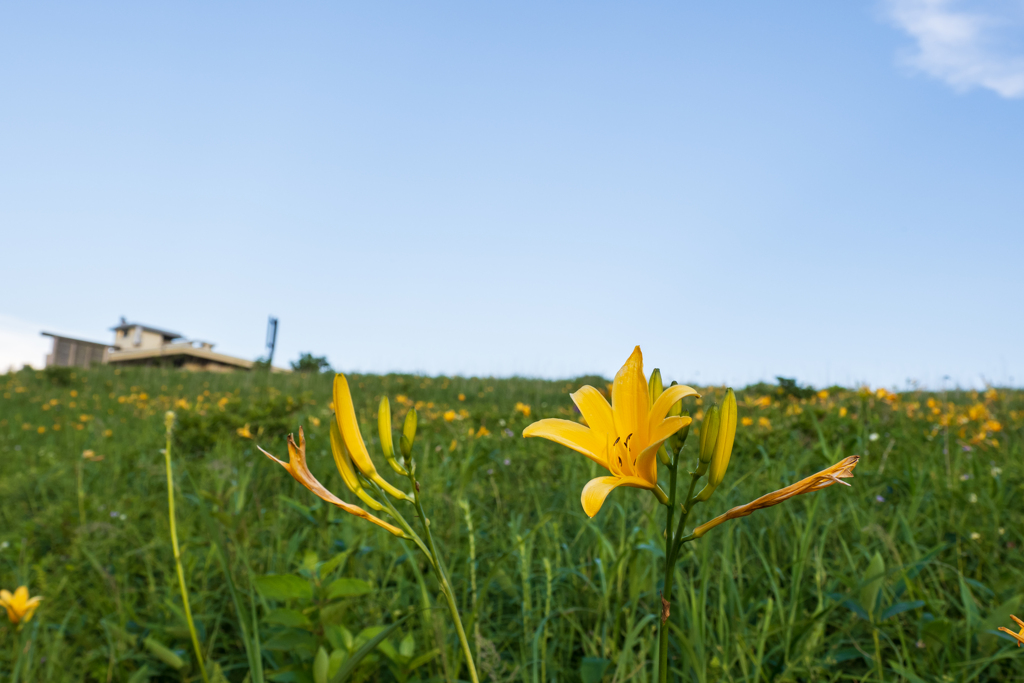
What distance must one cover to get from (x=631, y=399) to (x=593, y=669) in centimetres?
103

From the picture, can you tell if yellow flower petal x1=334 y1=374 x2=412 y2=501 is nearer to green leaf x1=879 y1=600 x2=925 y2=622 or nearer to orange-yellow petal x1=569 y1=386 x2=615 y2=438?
orange-yellow petal x1=569 y1=386 x2=615 y2=438

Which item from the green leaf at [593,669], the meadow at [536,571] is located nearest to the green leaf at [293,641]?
the meadow at [536,571]

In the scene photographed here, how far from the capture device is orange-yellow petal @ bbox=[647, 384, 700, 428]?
54cm

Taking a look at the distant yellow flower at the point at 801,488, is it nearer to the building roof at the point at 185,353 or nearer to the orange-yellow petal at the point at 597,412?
the orange-yellow petal at the point at 597,412

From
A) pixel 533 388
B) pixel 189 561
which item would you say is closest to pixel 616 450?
pixel 189 561

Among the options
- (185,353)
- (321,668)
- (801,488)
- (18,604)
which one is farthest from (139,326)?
(801,488)

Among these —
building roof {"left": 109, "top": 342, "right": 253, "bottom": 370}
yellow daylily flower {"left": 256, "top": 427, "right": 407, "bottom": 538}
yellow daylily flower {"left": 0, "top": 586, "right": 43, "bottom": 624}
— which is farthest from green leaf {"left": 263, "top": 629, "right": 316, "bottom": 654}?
building roof {"left": 109, "top": 342, "right": 253, "bottom": 370}

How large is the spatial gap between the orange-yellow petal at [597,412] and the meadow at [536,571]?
1.37 ft

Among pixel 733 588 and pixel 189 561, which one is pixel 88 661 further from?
pixel 733 588

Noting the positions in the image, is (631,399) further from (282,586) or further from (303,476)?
(282,586)

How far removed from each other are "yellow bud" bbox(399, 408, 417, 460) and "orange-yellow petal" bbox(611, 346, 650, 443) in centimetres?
22

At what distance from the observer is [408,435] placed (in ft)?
2.27

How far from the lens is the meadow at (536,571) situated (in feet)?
5.00

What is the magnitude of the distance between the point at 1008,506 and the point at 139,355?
25.9m
